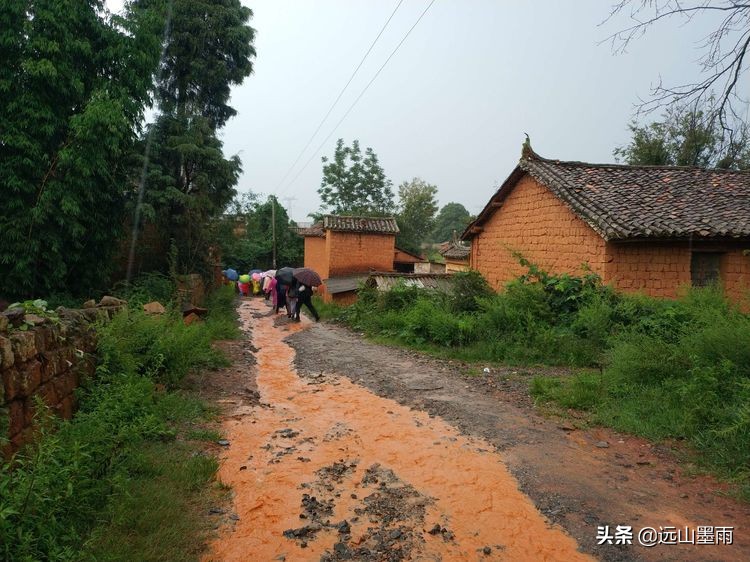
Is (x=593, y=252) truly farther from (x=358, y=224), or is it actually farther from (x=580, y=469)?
(x=358, y=224)

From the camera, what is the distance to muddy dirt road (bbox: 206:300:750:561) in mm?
3205

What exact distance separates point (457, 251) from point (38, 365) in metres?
26.7

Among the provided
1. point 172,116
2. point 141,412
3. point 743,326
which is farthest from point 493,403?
point 172,116

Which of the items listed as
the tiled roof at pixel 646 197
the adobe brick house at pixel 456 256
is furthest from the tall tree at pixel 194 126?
the adobe brick house at pixel 456 256

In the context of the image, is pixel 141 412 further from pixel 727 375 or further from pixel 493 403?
pixel 727 375

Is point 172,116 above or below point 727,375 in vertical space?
above

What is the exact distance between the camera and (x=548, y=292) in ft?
33.3

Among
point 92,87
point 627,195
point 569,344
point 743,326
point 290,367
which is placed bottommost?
point 290,367

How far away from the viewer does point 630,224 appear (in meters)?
9.21

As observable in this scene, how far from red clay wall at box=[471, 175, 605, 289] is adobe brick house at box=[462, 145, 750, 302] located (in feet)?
0.09

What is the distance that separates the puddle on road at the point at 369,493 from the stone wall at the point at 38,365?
1648 mm

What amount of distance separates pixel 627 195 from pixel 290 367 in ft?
29.1

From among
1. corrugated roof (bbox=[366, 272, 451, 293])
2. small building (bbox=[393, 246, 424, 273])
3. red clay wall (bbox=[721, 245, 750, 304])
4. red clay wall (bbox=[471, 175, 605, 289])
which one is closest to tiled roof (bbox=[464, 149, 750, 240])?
red clay wall (bbox=[471, 175, 605, 289])

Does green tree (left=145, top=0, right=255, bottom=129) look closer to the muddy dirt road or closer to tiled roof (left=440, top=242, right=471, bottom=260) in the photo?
the muddy dirt road
